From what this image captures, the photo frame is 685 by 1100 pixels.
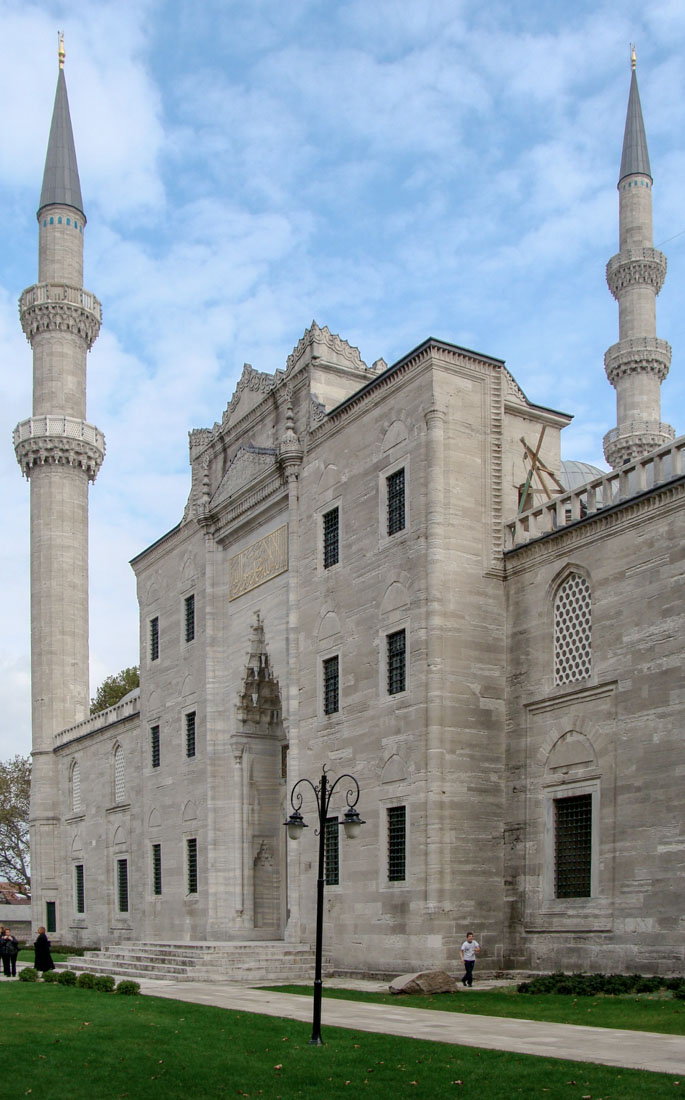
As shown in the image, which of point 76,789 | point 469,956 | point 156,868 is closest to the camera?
point 469,956

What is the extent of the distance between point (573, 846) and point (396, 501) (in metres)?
7.64

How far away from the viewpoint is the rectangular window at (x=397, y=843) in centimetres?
2261

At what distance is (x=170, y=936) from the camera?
3272 cm

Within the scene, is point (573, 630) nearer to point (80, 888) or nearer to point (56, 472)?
point (80, 888)

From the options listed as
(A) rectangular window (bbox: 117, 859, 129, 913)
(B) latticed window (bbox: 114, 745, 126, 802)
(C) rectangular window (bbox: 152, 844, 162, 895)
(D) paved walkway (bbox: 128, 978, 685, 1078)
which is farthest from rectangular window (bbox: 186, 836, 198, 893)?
(D) paved walkway (bbox: 128, 978, 685, 1078)

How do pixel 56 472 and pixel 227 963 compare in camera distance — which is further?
pixel 56 472

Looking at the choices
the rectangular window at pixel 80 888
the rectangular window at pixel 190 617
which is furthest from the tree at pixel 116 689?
the rectangular window at pixel 190 617

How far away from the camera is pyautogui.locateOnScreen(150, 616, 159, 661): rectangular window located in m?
36.3

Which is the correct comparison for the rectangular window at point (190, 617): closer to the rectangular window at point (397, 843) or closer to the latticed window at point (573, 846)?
the rectangular window at point (397, 843)

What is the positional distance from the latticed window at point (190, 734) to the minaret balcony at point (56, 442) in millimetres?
15896

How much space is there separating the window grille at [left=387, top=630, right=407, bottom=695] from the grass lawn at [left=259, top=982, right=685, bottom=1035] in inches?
227

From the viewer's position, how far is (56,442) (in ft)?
148

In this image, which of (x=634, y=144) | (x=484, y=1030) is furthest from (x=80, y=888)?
(x=634, y=144)

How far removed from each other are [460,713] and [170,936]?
14372mm
